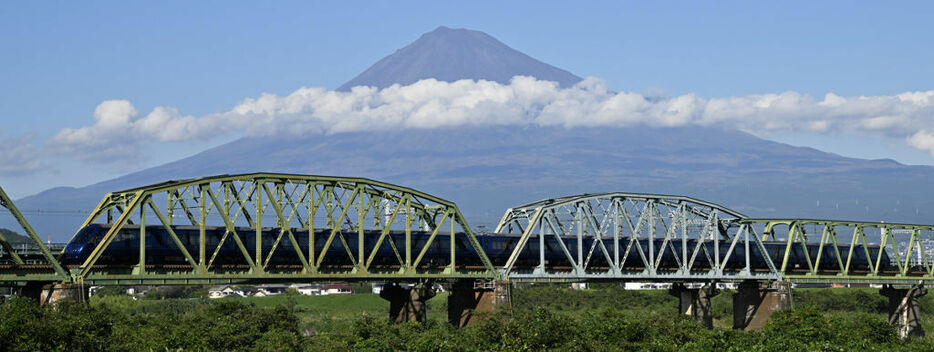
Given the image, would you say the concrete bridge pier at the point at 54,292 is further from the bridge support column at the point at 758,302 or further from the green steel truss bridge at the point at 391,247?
the bridge support column at the point at 758,302

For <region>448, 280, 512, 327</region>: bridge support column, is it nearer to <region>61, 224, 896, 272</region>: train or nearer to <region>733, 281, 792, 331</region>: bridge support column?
<region>61, 224, 896, 272</region>: train

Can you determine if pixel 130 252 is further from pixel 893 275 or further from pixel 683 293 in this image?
pixel 893 275

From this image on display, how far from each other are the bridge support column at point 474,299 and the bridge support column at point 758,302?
3403cm

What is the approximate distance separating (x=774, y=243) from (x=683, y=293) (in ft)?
47.0

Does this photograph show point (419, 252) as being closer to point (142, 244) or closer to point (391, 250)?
point (391, 250)

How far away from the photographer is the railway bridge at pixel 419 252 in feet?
295

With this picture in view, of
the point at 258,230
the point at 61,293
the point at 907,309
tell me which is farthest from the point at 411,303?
the point at 907,309

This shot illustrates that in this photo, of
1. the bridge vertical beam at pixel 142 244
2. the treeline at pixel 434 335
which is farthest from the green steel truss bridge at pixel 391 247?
the treeline at pixel 434 335

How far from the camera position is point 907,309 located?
478 ft

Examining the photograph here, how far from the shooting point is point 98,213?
9112cm

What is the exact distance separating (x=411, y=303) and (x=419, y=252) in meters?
4.78

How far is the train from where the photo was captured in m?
91.5

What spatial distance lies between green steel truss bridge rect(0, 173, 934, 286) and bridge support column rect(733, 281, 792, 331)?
55.2 inches

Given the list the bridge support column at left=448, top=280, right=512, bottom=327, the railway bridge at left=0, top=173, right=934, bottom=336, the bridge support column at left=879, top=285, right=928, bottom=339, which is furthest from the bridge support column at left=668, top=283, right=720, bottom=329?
the bridge support column at left=448, top=280, right=512, bottom=327
